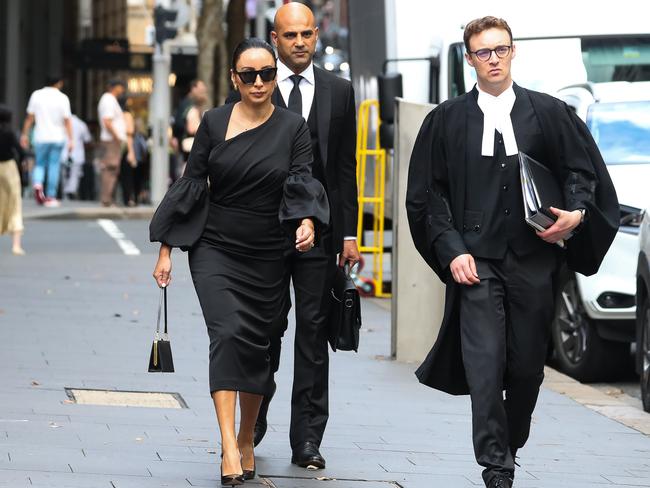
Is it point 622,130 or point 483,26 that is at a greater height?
point 483,26

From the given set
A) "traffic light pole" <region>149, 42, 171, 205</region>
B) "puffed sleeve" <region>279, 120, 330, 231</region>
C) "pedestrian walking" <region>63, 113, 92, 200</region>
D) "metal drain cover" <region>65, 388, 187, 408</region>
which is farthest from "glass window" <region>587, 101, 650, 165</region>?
"pedestrian walking" <region>63, 113, 92, 200</region>

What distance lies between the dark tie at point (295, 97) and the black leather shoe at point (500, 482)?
1.86 m

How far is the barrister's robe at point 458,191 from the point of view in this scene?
6.68 metres

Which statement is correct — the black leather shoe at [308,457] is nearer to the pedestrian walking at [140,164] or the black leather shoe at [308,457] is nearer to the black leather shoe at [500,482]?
the black leather shoe at [500,482]

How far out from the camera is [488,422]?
6.55m

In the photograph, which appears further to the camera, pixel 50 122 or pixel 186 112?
pixel 50 122

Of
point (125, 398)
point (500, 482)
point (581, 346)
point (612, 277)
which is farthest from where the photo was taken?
point (581, 346)

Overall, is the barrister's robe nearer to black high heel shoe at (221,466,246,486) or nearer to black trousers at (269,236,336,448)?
black trousers at (269,236,336,448)

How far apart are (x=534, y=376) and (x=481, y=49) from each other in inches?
48.1

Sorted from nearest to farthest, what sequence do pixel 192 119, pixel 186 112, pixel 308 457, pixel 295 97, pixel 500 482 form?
pixel 500 482 → pixel 308 457 → pixel 295 97 → pixel 192 119 → pixel 186 112

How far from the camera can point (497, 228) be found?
661cm

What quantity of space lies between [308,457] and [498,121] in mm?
1639

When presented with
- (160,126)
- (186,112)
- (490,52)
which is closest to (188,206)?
(490,52)

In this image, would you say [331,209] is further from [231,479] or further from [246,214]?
[231,479]
